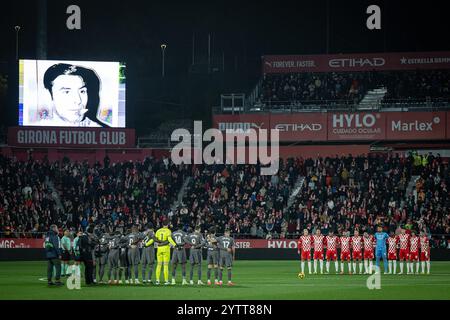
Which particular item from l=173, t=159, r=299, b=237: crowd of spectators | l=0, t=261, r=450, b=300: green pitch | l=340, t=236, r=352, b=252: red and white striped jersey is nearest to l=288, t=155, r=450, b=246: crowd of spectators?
l=173, t=159, r=299, b=237: crowd of spectators

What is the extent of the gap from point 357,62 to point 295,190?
11.0 meters

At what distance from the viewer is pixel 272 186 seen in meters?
51.8

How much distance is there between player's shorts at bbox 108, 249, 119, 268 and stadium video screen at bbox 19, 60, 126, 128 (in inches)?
896

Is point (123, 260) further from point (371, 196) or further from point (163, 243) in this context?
point (371, 196)

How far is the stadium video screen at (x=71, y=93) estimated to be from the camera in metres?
50.8

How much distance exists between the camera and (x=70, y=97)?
51344 millimetres

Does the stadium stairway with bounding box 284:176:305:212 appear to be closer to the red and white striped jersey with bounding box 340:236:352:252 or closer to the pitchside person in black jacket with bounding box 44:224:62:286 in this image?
the red and white striped jersey with bounding box 340:236:352:252

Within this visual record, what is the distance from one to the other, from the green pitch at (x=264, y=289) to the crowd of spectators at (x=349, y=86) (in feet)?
68.4

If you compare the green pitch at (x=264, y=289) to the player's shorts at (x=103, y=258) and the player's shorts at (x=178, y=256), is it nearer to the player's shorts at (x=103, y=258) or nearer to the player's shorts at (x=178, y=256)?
the player's shorts at (x=178, y=256)

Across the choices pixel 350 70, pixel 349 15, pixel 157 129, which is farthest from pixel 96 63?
pixel 349 15

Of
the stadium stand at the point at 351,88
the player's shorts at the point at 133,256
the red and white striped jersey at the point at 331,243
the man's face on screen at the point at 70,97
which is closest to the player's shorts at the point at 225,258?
the player's shorts at the point at 133,256

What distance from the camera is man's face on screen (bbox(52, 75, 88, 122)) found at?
5109 cm

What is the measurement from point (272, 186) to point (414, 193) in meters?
8.59
